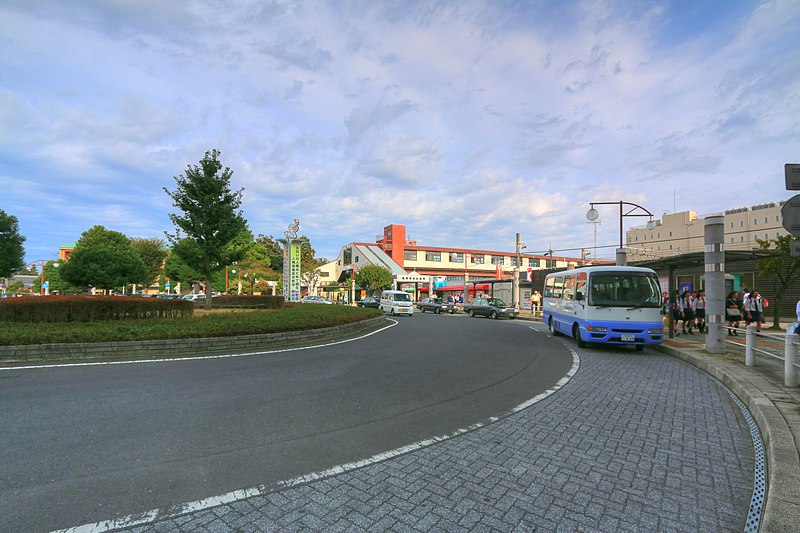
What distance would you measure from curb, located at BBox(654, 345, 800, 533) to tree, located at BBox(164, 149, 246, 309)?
20423 millimetres

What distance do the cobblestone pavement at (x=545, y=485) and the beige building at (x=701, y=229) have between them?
58.7m

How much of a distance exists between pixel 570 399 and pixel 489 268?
3144 inches

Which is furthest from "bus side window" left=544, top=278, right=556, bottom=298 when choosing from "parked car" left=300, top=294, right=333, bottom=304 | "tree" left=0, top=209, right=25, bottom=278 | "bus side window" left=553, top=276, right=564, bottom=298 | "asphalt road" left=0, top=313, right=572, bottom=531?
"tree" left=0, top=209, right=25, bottom=278

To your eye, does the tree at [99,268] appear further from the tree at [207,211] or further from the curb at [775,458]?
the curb at [775,458]

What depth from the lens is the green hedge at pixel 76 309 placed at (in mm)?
11742

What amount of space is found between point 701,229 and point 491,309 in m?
52.6

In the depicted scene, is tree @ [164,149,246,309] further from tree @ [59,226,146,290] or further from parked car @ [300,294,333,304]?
tree @ [59,226,146,290]

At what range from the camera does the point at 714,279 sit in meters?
11.2

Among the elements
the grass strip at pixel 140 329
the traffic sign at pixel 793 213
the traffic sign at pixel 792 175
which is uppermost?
the traffic sign at pixel 792 175

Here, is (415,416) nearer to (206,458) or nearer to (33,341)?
(206,458)

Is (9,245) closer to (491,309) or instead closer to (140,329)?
(140,329)

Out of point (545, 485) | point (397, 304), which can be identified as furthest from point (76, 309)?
point (397, 304)

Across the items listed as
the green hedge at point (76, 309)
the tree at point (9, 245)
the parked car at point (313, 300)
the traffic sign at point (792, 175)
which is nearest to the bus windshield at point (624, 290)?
the traffic sign at point (792, 175)

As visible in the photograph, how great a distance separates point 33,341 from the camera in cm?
891
